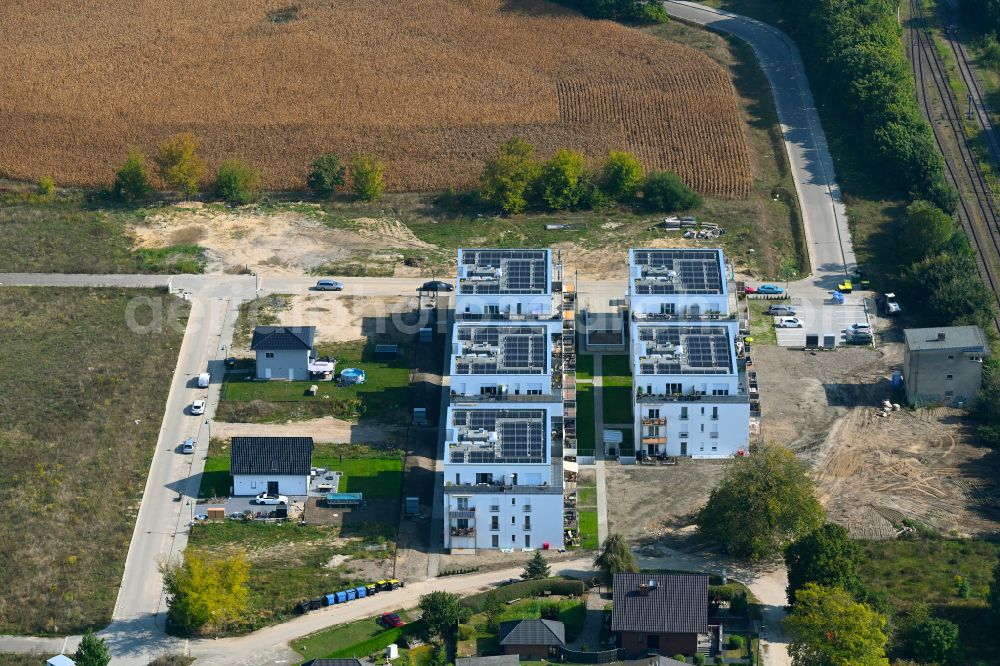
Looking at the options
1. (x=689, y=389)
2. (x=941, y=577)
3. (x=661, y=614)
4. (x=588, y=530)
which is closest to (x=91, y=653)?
(x=661, y=614)

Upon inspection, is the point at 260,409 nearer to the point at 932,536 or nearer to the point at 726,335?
the point at 726,335

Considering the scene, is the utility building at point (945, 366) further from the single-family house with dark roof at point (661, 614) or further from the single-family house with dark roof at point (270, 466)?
the single-family house with dark roof at point (270, 466)

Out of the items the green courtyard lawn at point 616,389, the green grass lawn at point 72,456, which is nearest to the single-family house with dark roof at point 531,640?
the green grass lawn at point 72,456

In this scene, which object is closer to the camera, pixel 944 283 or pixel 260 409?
pixel 260 409

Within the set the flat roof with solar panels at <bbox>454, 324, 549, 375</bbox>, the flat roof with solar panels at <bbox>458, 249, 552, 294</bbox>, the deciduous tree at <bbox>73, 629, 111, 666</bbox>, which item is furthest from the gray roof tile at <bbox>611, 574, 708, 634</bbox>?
the flat roof with solar panels at <bbox>458, 249, 552, 294</bbox>

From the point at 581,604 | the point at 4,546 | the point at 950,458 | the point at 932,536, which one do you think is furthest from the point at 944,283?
the point at 4,546

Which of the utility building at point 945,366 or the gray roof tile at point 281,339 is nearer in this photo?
the utility building at point 945,366
